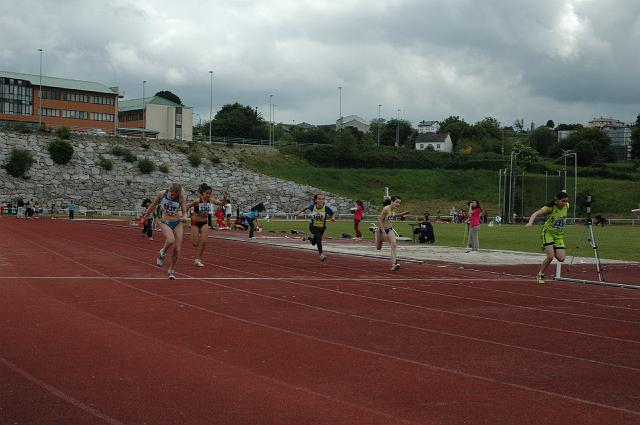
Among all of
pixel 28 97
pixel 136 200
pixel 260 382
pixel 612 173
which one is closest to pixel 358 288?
pixel 260 382

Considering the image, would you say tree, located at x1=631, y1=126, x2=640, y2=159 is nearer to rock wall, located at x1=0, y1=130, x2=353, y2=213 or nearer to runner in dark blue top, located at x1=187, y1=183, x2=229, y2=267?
rock wall, located at x1=0, y1=130, x2=353, y2=213

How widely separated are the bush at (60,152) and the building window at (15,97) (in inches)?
1039

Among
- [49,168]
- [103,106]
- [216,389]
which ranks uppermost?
[103,106]

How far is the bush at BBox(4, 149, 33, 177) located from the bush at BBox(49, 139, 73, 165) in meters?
3.15

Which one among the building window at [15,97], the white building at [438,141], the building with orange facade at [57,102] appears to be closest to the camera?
the building window at [15,97]

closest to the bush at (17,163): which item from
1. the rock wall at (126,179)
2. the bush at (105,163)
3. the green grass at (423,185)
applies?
the rock wall at (126,179)

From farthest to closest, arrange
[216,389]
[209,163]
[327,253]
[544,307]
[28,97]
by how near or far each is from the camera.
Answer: [28,97] → [209,163] → [327,253] → [544,307] → [216,389]

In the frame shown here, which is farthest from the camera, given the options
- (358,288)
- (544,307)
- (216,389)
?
(358,288)

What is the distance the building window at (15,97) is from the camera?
99.5 meters

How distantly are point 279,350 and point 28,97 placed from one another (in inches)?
3979

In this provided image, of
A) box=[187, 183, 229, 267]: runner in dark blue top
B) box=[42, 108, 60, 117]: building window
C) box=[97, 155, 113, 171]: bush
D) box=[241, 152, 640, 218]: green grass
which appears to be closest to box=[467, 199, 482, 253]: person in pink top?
box=[187, 183, 229, 267]: runner in dark blue top

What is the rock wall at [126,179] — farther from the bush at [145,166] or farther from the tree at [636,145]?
the tree at [636,145]

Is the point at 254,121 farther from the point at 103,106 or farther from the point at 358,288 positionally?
the point at 358,288

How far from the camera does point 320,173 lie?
93.4m
